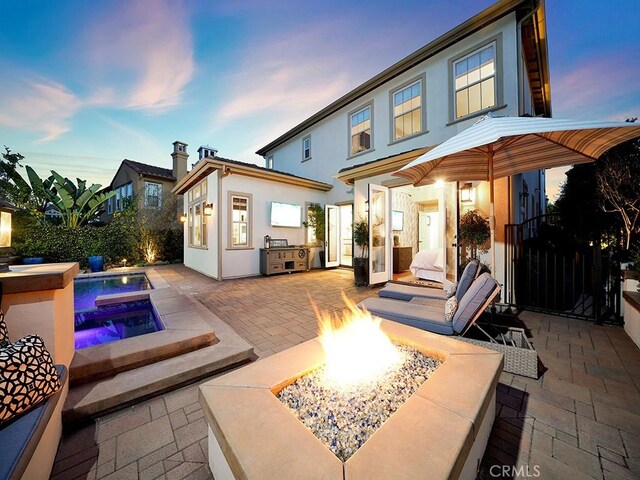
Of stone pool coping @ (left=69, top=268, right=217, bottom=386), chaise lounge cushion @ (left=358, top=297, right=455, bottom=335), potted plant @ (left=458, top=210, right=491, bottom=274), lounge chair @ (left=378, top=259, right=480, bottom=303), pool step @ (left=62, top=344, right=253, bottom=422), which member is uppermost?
potted plant @ (left=458, top=210, right=491, bottom=274)

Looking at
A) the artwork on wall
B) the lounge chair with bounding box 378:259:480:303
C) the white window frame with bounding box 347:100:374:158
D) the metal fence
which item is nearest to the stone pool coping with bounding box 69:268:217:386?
the lounge chair with bounding box 378:259:480:303

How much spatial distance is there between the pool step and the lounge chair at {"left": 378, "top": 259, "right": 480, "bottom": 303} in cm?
256

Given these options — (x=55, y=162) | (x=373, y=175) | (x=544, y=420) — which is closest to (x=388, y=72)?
(x=373, y=175)

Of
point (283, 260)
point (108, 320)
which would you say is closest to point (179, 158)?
point (283, 260)

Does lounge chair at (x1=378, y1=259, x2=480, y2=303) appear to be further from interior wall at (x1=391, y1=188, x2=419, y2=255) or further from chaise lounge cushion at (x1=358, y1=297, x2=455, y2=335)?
interior wall at (x1=391, y1=188, x2=419, y2=255)

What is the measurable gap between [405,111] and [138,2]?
6989mm

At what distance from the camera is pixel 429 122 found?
7059 millimetres

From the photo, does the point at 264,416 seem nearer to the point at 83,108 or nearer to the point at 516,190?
the point at 516,190

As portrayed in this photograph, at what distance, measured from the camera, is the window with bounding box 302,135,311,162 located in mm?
11422

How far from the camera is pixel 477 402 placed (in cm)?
137

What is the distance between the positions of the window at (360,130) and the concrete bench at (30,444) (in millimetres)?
9174

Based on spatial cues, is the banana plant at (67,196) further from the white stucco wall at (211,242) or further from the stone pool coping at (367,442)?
the stone pool coping at (367,442)

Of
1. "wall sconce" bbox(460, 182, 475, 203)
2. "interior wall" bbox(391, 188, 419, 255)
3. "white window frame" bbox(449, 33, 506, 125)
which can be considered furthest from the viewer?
"interior wall" bbox(391, 188, 419, 255)

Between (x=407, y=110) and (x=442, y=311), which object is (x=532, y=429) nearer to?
(x=442, y=311)
